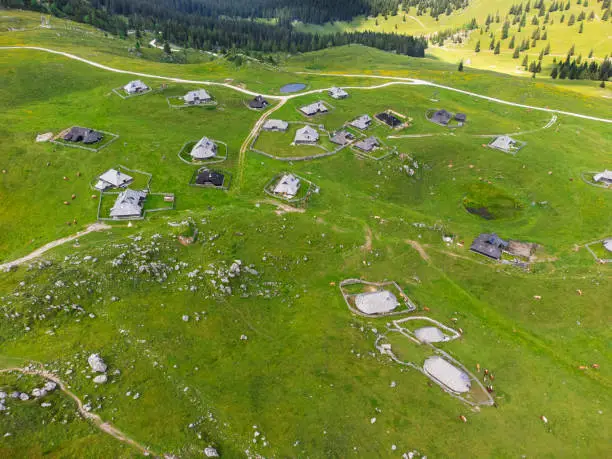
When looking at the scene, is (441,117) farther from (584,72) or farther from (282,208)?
(584,72)

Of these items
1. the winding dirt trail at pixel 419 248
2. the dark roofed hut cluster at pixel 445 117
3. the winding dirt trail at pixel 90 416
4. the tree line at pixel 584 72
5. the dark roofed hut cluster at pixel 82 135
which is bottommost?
the winding dirt trail at pixel 90 416

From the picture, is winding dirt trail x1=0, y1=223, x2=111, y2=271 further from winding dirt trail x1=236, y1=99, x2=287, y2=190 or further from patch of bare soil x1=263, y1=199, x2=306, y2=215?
patch of bare soil x1=263, y1=199, x2=306, y2=215

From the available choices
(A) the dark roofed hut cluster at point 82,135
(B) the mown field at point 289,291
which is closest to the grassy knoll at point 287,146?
(B) the mown field at point 289,291

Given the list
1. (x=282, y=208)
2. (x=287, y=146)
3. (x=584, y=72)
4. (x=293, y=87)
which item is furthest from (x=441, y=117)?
(x=584, y=72)

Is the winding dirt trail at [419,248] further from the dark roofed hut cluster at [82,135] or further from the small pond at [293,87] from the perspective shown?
the dark roofed hut cluster at [82,135]

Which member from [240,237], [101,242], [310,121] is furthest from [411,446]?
[310,121]

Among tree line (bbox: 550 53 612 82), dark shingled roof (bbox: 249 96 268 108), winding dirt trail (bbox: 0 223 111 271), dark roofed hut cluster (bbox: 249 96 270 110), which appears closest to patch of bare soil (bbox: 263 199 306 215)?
winding dirt trail (bbox: 0 223 111 271)
